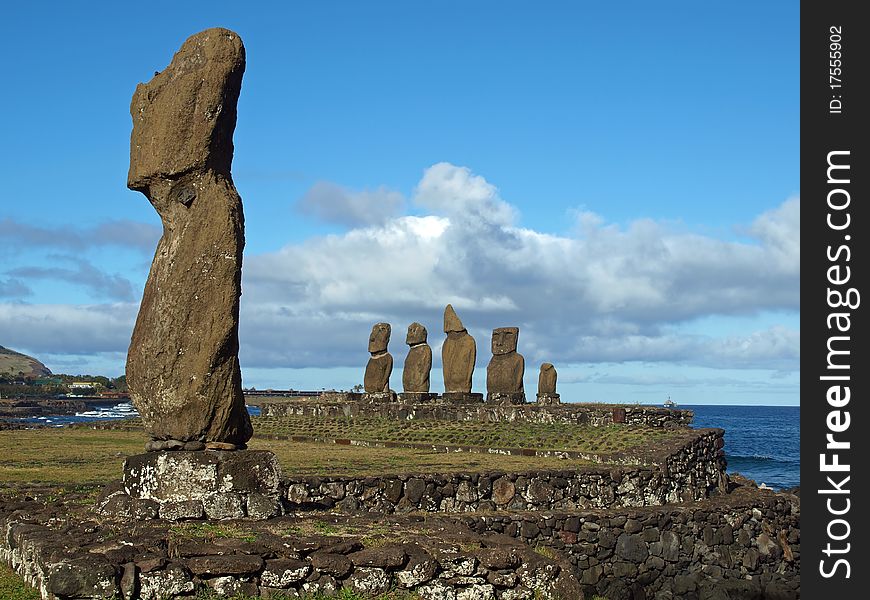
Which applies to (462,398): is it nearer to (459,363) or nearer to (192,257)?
(459,363)

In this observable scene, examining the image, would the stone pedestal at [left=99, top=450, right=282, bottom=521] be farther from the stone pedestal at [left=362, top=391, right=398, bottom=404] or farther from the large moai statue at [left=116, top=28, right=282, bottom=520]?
the stone pedestal at [left=362, top=391, right=398, bottom=404]

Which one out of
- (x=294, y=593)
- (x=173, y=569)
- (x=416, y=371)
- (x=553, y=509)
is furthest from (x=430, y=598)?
(x=416, y=371)

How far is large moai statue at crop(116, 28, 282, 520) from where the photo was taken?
31.8 ft

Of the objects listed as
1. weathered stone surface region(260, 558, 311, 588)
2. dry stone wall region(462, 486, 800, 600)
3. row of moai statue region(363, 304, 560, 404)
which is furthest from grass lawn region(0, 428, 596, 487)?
row of moai statue region(363, 304, 560, 404)

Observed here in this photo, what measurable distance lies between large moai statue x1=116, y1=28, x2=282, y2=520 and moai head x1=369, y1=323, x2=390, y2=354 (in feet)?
97.4

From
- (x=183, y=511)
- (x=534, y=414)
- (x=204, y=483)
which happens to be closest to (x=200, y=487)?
(x=204, y=483)

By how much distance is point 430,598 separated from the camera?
25.6 feet

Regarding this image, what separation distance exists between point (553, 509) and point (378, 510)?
3.46m

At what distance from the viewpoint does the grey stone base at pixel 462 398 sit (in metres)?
36.9

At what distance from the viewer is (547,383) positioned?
38.6 metres

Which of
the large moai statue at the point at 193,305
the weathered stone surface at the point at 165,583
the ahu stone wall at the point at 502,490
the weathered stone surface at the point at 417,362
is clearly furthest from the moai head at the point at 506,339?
the weathered stone surface at the point at 165,583

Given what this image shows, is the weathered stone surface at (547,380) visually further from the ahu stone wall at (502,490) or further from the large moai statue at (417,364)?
the ahu stone wall at (502,490)

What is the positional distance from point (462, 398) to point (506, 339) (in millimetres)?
2941
